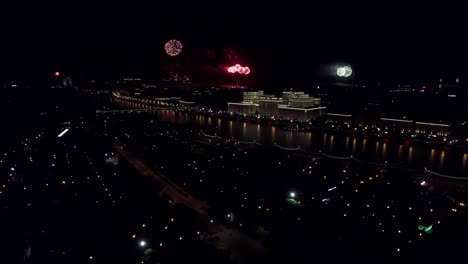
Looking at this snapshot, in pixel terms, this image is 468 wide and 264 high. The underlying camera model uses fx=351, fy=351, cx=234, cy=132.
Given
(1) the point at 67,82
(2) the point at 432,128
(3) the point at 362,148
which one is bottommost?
(3) the point at 362,148

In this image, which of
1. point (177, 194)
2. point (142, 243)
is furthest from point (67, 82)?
point (142, 243)

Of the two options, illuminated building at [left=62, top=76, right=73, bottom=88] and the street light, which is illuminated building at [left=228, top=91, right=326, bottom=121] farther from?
the street light

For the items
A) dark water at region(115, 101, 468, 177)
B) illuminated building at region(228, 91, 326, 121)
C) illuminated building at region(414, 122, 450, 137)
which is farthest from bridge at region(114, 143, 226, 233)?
illuminated building at region(414, 122, 450, 137)

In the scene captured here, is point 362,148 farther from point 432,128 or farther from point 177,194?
point 177,194

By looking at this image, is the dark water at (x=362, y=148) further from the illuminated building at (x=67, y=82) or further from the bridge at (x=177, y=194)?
the illuminated building at (x=67, y=82)

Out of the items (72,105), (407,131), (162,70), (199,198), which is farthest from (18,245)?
(162,70)

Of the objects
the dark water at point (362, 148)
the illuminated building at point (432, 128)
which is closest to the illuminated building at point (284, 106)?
the dark water at point (362, 148)
